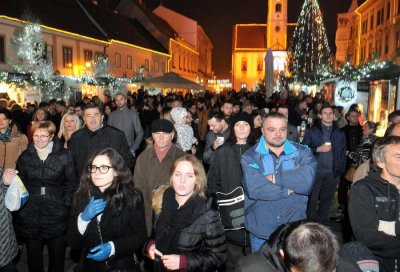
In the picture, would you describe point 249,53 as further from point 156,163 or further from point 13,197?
point 13,197

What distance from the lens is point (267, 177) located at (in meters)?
3.85

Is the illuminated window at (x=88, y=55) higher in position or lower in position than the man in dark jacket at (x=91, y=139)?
higher

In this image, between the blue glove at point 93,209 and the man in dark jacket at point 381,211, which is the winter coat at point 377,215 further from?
the blue glove at point 93,209

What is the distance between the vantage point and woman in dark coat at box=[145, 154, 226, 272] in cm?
314

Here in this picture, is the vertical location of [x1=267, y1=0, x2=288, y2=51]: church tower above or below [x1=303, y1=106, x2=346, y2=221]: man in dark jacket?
above

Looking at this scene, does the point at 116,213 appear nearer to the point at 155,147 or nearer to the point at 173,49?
the point at 155,147

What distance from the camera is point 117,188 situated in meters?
3.58

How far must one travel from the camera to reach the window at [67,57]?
2823 centimetres

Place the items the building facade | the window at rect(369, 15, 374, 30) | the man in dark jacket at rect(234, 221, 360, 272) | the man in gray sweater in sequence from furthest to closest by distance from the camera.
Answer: the building facade < the window at rect(369, 15, 374, 30) < the man in gray sweater < the man in dark jacket at rect(234, 221, 360, 272)

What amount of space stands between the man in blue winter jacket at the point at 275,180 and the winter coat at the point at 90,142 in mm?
2598

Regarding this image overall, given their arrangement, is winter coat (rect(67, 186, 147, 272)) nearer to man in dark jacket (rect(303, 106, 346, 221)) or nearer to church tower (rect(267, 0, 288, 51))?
man in dark jacket (rect(303, 106, 346, 221))

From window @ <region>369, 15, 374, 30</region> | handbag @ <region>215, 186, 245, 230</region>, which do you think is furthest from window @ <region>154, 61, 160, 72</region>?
handbag @ <region>215, 186, 245, 230</region>

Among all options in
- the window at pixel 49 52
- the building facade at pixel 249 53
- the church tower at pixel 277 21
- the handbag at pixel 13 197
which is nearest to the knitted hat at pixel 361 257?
the handbag at pixel 13 197

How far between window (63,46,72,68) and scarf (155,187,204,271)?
27332 mm
